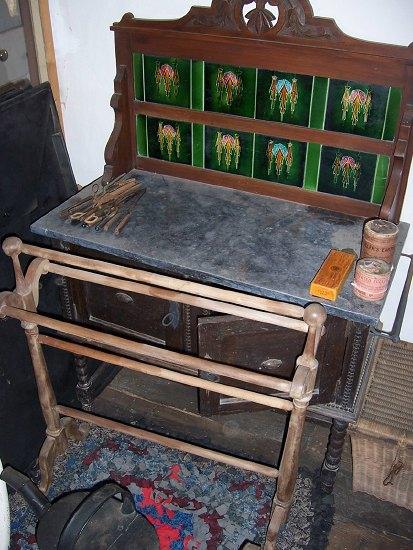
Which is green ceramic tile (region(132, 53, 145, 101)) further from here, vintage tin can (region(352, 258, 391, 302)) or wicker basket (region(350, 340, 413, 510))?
wicker basket (region(350, 340, 413, 510))

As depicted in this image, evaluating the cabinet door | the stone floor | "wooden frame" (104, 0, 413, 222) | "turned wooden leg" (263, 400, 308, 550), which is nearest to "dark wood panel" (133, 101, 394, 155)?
"wooden frame" (104, 0, 413, 222)

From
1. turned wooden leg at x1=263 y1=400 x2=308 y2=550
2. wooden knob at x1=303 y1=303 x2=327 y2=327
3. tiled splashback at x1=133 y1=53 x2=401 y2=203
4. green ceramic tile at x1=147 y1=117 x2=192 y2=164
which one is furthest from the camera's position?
green ceramic tile at x1=147 y1=117 x2=192 y2=164

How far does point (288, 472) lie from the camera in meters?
1.76

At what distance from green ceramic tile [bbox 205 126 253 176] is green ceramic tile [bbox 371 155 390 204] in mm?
486

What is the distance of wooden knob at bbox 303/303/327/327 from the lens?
141 cm

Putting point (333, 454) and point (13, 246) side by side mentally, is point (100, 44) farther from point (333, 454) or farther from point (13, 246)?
point (333, 454)

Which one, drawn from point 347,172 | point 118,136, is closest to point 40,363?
point 118,136

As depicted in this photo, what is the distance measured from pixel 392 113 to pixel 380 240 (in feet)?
1.59

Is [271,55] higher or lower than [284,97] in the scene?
higher

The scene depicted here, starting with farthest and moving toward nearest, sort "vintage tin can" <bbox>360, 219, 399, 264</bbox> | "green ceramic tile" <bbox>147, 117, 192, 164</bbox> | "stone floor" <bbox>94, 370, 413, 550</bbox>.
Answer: "green ceramic tile" <bbox>147, 117, 192, 164</bbox> < "stone floor" <bbox>94, 370, 413, 550</bbox> < "vintage tin can" <bbox>360, 219, 399, 264</bbox>

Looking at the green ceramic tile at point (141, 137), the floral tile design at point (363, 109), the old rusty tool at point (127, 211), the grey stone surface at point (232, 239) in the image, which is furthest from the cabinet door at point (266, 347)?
the green ceramic tile at point (141, 137)

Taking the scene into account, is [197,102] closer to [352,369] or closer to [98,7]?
[98,7]

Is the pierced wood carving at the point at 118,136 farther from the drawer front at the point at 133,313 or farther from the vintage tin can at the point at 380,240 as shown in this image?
the vintage tin can at the point at 380,240

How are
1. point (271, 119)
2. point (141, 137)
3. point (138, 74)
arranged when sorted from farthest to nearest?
point (141, 137), point (138, 74), point (271, 119)
